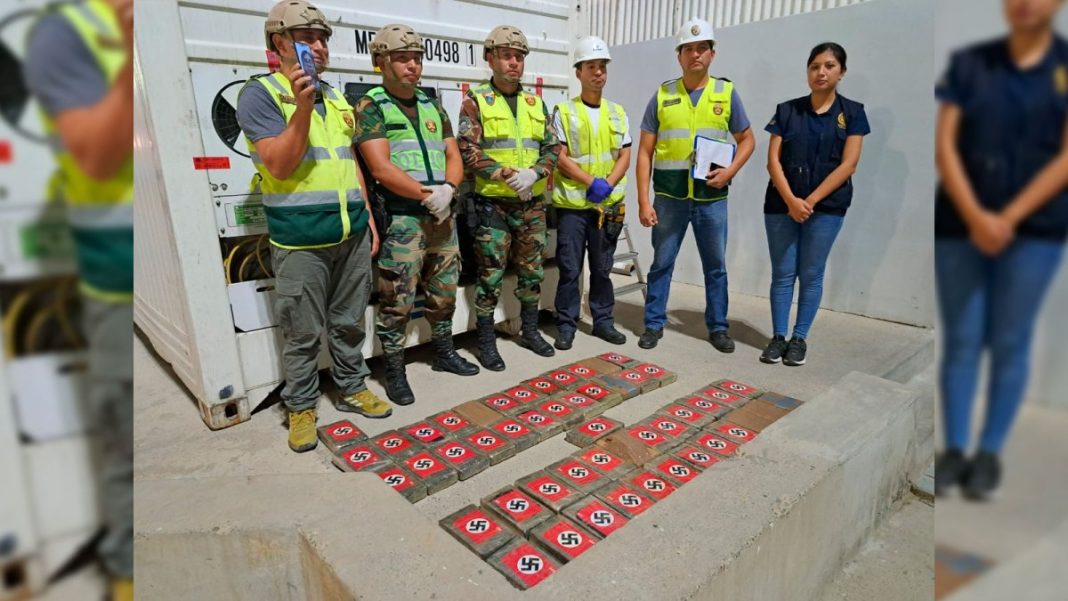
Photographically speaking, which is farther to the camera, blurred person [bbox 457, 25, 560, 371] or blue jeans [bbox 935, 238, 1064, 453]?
blurred person [bbox 457, 25, 560, 371]

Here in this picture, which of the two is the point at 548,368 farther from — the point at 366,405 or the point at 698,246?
the point at 698,246

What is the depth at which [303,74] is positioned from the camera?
7.88 ft

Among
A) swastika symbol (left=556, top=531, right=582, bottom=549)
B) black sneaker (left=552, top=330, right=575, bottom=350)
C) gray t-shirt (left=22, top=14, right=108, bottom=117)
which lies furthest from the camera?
black sneaker (left=552, top=330, right=575, bottom=350)

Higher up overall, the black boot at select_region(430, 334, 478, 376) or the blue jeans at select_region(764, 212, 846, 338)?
the blue jeans at select_region(764, 212, 846, 338)

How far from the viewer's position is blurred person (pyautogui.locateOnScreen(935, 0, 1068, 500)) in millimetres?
325

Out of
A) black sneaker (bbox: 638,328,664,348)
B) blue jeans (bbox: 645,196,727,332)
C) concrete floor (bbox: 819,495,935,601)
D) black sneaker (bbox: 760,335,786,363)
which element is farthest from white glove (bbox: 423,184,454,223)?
concrete floor (bbox: 819,495,935,601)

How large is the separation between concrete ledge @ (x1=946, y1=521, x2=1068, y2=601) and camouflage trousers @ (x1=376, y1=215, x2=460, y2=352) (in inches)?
120

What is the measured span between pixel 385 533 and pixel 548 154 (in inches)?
97.6

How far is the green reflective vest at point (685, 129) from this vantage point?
12.7 ft

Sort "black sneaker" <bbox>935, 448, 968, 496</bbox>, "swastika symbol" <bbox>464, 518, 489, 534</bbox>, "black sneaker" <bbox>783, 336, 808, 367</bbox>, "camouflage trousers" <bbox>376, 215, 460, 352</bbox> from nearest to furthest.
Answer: "black sneaker" <bbox>935, 448, 968, 496</bbox> < "swastika symbol" <bbox>464, 518, 489, 534</bbox> < "camouflage trousers" <bbox>376, 215, 460, 352</bbox> < "black sneaker" <bbox>783, 336, 808, 367</bbox>

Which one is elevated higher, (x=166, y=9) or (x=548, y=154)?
(x=166, y=9)

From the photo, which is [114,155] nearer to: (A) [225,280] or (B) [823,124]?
(A) [225,280]

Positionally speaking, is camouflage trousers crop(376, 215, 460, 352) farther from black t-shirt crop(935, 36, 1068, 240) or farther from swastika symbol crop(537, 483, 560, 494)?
black t-shirt crop(935, 36, 1068, 240)

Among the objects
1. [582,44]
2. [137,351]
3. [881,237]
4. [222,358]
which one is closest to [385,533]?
[222,358]
